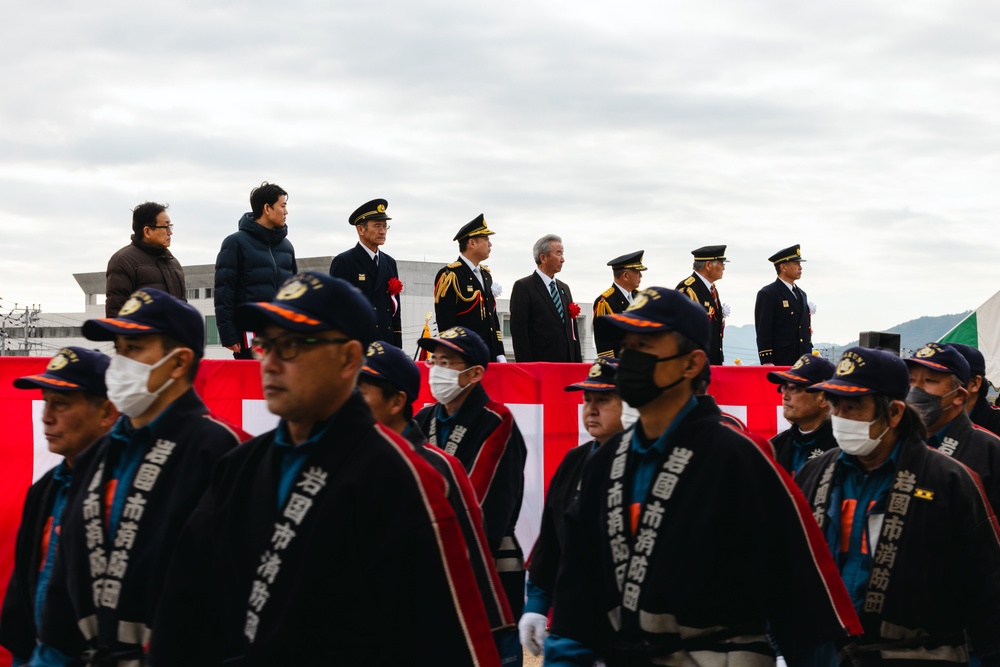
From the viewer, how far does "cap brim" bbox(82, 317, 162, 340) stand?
425 cm

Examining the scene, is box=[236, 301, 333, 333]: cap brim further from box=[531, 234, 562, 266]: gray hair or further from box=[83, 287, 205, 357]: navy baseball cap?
box=[531, 234, 562, 266]: gray hair

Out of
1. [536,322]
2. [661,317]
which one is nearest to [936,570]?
[661,317]

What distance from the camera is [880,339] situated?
10.5 m

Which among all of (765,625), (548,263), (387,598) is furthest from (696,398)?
(548,263)

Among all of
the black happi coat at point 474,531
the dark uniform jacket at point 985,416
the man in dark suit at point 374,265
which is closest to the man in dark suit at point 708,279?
the man in dark suit at point 374,265

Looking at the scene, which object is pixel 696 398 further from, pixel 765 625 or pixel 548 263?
pixel 548 263

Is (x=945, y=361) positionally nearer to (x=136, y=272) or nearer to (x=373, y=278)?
(x=373, y=278)

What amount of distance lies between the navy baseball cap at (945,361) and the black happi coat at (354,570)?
470cm

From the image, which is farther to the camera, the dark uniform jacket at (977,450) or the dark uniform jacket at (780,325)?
the dark uniform jacket at (780,325)

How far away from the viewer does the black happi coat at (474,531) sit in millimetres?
4074

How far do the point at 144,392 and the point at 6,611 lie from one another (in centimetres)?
130

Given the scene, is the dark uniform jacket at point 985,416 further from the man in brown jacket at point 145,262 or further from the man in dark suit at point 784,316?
the man in brown jacket at point 145,262

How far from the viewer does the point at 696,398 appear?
13.2ft

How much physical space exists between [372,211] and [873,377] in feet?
20.5
